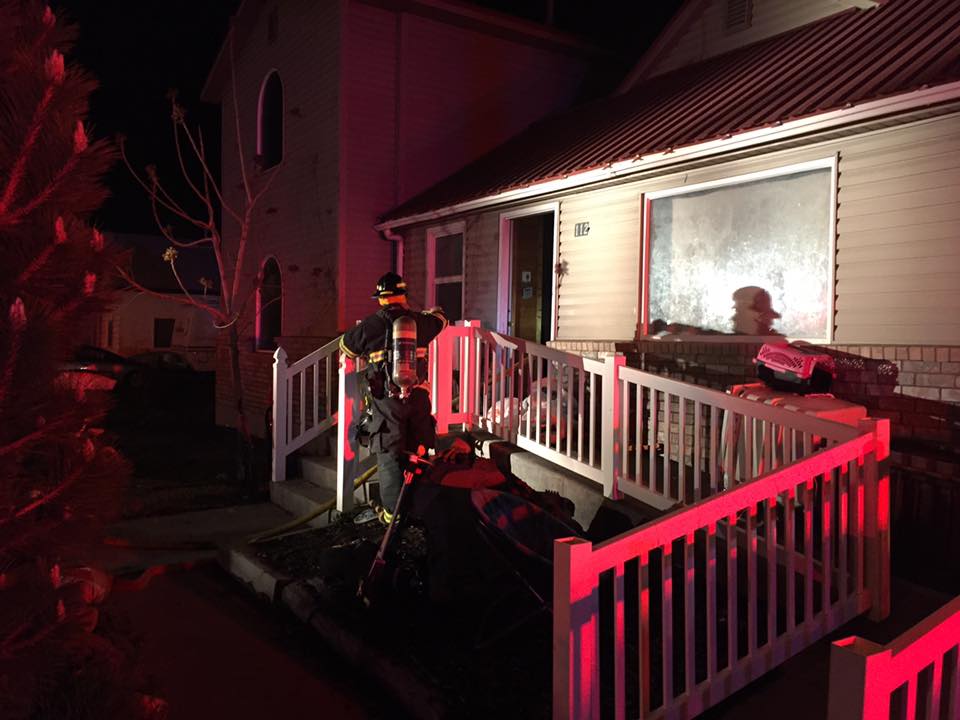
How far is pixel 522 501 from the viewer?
435 cm

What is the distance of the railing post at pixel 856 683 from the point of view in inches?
74.1

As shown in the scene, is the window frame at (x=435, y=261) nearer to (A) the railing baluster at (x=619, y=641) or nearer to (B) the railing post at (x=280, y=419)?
(B) the railing post at (x=280, y=419)

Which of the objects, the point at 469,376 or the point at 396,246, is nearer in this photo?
the point at 469,376

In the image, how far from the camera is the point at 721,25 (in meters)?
9.69

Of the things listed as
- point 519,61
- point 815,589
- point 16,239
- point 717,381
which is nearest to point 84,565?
point 16,239

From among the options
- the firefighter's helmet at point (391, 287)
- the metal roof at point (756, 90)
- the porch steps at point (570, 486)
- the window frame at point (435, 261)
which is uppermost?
the metal roof at point (756, 90)

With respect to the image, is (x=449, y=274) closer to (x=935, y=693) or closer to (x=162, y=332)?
(x=935, y=693)

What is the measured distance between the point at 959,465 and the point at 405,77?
993cm

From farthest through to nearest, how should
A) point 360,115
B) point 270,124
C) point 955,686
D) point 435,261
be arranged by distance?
point 270,124 < point 360,115 < point 435,261 < point 955,686

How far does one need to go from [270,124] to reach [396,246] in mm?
4362

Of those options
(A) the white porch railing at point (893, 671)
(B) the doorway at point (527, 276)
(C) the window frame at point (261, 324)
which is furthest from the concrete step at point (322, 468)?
(C) the window frame at point (261, 324)

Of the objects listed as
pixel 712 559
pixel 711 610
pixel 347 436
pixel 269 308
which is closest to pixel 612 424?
pixel 712 559

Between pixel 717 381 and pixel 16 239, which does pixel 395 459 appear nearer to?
pixel 717 381

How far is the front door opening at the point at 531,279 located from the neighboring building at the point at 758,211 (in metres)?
0.03
